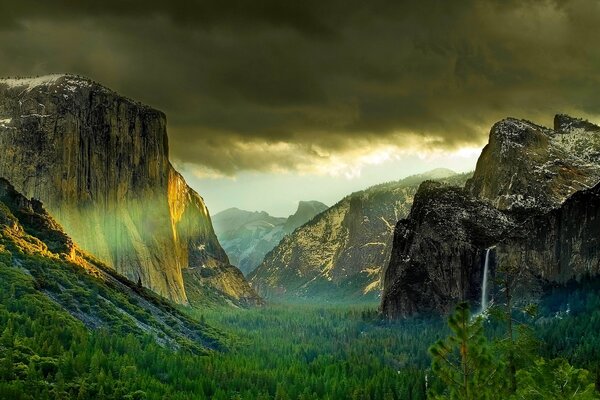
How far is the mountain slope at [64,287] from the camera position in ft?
450

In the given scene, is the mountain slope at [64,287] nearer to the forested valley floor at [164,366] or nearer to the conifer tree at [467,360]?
the forested valley floor at [164,366]

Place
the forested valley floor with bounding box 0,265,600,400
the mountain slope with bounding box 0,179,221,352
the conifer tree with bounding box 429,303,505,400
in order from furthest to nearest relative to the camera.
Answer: the mountain slope with bounding box 0,179,221,352, the forested valley floor with bounding box 0,265,600,400, the conifer tree with bounding box 429,303,505,400

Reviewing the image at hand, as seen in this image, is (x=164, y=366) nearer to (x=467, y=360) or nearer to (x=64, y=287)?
(x=64, y=287)

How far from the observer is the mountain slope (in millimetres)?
137125

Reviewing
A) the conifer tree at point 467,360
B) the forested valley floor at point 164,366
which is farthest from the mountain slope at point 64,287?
the conifer tree at point 467,360

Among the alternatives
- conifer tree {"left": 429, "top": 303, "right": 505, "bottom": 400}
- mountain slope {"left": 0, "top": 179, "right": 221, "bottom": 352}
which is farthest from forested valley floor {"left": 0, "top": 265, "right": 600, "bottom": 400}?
conifer tree {"left": 429, "top": 303, "right": 505, "bottom": 400}

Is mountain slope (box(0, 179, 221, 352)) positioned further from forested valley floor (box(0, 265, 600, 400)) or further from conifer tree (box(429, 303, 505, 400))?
conifer tree (box(429, 303, 505, 400))

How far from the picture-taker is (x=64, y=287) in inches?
6009

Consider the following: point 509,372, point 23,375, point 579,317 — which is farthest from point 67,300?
point 579,317

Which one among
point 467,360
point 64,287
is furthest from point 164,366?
point 467,360

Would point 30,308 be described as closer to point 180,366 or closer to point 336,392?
point 180,366

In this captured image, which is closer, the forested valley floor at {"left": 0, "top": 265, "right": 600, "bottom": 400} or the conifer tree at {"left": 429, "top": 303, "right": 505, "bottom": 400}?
the conifer tree at {"left": 429, "top": 303, "right": 505, "bottom": 400}

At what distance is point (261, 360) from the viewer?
564ft

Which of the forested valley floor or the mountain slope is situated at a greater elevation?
the mountain slope
